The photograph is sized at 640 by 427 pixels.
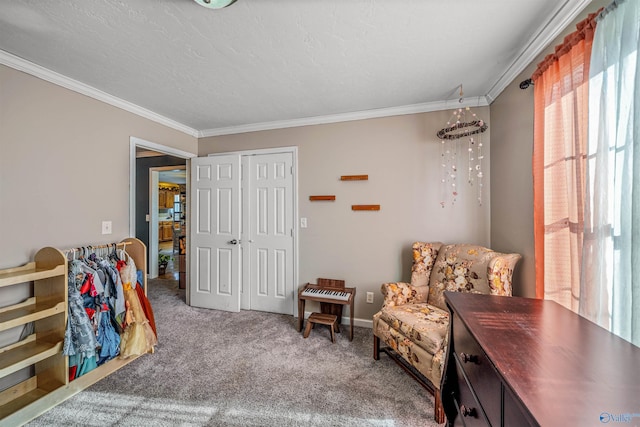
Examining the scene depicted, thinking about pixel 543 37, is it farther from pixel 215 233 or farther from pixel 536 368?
pixel 215 233

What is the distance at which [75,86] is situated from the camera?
7.00 feet

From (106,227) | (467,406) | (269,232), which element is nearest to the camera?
(467,406)

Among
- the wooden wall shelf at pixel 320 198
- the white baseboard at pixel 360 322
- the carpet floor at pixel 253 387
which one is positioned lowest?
the carpet floor at pixel 253 387

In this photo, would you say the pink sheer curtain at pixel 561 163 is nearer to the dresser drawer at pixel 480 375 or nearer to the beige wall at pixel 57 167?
the dresser drawer at pixel 480 375

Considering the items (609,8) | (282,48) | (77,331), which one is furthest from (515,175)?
(77,331)

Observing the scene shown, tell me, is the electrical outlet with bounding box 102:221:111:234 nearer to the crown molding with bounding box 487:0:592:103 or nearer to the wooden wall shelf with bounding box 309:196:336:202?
the wooden wall shelf with bounding box 309:196:336:202

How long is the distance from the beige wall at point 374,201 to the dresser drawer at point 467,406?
1.67 m

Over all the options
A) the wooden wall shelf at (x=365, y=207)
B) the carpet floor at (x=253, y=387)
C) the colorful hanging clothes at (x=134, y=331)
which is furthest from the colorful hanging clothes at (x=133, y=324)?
the wooden wall shelf at (x=365, y=207)

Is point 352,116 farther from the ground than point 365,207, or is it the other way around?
point 352,116

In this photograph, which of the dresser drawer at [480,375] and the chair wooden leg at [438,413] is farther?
the chair wooden leg at [438,413]

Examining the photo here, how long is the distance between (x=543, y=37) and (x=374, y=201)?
1.76 m

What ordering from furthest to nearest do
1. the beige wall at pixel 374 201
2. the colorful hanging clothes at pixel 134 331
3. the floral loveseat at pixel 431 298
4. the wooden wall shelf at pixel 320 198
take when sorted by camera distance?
1. the wooden wall shelf at pixel 320 198
2. the beige wall at pixel 374 201
3. the colorful hanging clothes at pixel 134 331
4. the floral loveseat at pixel 431 298

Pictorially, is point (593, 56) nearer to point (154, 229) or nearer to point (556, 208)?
point (556, 208)

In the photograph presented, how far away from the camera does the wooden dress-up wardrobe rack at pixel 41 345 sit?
1606 mm
